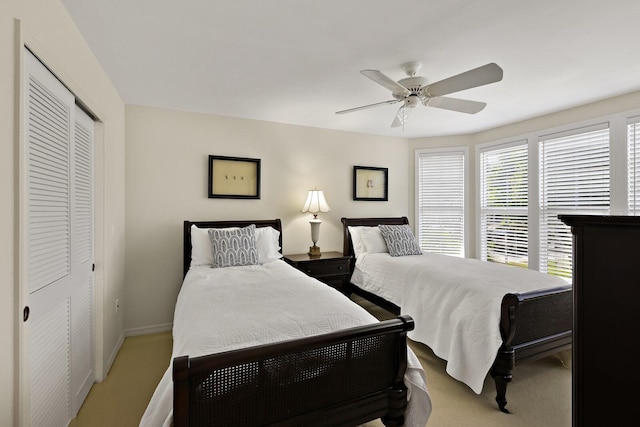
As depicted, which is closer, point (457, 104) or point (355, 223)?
point (457, 104)

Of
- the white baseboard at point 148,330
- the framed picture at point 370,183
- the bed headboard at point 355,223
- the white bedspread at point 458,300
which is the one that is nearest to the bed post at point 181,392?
the white bedspread at point 458,300

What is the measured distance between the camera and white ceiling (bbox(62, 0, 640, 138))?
166 cm

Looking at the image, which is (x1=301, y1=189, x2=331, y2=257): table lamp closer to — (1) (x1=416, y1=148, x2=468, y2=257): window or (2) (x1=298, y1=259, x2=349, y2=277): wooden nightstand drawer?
(2) (x1=298, y1=259, x2=349, y2=277): wooden nightstand drawer

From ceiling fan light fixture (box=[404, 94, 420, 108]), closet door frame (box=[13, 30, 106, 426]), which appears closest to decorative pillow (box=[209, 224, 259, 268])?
closet door frame (box=[13, 30, 106, 426])

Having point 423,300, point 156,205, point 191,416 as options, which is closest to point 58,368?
point 191,416

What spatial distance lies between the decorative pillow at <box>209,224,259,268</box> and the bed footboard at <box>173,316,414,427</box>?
1.72 meters

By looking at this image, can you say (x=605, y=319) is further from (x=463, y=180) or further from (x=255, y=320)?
(x=463, y=180)

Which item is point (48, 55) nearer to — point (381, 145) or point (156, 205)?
point (156, 205)

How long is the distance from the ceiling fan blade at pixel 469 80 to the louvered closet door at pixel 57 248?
2293mm

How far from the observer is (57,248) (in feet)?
5.23

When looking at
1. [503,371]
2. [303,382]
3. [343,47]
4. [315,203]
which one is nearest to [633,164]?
[503,371]

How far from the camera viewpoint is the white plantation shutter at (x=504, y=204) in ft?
12.6

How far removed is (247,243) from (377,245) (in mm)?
1657

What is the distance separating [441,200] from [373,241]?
1.58 m
